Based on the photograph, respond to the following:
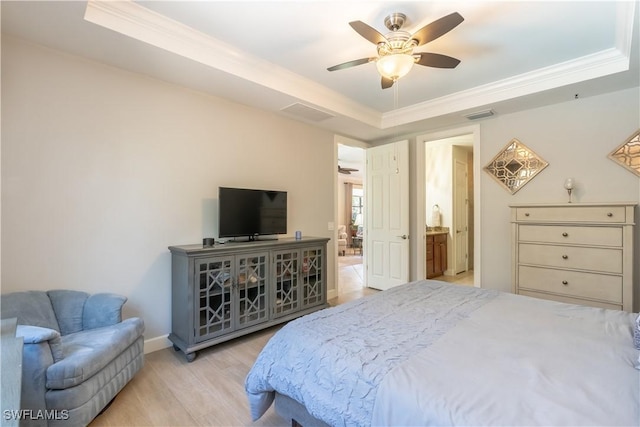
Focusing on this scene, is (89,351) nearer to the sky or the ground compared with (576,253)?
nearer to the ground

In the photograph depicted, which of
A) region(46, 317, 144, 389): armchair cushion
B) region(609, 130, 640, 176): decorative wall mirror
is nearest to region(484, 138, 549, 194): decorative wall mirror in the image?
region(609, 130, 640, 176): decorative wall mirror

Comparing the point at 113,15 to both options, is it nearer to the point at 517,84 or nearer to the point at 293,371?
the point at 293,371

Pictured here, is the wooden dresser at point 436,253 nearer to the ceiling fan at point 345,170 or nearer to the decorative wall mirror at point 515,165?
the decorative wall mirror at point 515,165

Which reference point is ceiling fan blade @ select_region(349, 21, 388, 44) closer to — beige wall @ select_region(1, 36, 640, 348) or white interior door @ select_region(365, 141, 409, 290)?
beige wall @ select_region(1, 36, 640, 348)

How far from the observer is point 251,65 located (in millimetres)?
2748

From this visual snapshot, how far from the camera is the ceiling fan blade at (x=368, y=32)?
73.4 inches

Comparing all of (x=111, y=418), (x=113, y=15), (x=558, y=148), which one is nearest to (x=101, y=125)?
(x=113, y=15)

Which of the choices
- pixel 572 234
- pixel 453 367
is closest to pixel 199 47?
pixel 453 367

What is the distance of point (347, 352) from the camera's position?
1327 mm

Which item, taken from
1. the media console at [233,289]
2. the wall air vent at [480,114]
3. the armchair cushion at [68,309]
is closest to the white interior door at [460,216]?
the wall air vent at [480,114]

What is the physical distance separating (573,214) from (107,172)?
14.2 ft

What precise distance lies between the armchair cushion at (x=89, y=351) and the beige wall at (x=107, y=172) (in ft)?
1.84

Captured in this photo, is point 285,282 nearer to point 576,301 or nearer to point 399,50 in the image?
point 399,50

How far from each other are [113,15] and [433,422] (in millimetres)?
2939
